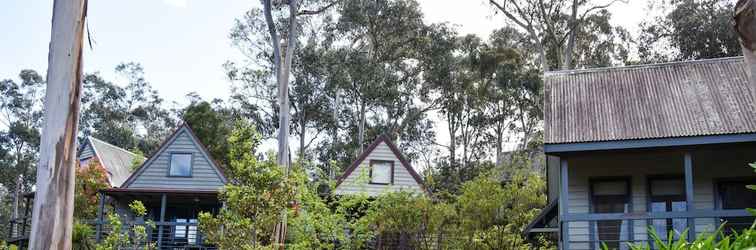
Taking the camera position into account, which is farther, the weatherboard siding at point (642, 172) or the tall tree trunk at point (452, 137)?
the tall tree trunk at point (452, 137)

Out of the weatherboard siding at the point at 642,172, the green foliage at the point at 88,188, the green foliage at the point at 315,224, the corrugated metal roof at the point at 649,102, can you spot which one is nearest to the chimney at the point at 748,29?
the corrugated metal roof at the point at 649,102

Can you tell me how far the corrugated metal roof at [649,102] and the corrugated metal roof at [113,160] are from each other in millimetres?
18409

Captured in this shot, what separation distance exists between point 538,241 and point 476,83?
20.7 meters

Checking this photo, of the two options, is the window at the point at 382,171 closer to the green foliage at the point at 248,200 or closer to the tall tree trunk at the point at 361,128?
the green foliage at the point at 248,200

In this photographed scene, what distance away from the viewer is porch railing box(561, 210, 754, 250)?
1263cm

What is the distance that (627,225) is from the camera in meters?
14.6

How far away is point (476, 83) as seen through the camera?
128 ft

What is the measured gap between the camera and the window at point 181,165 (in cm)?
2550

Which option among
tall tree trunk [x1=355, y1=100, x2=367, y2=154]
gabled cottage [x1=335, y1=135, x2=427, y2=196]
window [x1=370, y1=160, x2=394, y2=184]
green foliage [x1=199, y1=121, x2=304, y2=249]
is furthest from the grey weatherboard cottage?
tall tree trunk [x1=355, y1=100, x2=367, y2=154]

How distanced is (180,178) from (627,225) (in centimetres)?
1576

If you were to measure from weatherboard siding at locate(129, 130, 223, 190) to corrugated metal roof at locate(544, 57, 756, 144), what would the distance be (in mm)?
13168

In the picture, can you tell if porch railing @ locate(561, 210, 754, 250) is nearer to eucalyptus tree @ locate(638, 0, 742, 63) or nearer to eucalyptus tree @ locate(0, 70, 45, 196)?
eucalyptus tree @ locate(638, 0, 742, 63)

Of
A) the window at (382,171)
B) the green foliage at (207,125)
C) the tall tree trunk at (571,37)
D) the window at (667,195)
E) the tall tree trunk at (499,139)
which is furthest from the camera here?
the tall tree trunk at (499,139)

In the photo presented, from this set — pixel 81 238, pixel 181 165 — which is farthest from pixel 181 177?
Result: pixel 81 238
